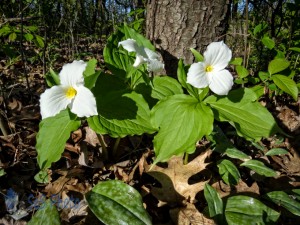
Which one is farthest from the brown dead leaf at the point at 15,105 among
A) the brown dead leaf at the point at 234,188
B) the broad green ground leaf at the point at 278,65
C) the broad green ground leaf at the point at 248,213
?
the broad green ground leaf at the point at 278,65

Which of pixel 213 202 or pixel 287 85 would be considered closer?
pixel 213 202

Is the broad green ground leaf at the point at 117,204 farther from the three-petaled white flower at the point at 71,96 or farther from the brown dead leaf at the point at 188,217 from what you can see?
the three-petaled white flower at the point at 71,96

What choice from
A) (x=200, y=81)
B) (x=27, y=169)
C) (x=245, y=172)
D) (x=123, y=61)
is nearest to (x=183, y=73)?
(x=200, y=81)

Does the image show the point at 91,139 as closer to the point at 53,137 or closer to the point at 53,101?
the point at 53,137

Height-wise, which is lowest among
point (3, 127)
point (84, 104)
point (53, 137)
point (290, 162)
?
point (290, 162)

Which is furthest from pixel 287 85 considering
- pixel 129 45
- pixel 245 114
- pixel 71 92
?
pixel 71 92

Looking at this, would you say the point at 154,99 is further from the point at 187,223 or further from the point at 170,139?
the point at 187,223

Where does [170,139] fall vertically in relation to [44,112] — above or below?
below
